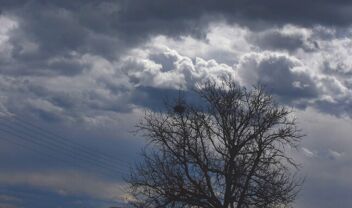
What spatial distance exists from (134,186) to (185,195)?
8.61 ft

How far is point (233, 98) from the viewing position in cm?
3544

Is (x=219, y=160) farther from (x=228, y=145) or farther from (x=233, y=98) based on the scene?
(x=233, y=98)

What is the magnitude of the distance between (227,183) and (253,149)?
194 cm

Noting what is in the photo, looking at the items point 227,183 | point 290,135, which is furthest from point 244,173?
point 290,135

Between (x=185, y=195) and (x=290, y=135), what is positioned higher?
(x=290, y=135)

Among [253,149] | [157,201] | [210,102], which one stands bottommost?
[157,201]

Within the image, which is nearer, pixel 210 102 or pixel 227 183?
pixel 227 183

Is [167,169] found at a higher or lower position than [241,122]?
lower

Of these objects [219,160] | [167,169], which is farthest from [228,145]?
[167,169]

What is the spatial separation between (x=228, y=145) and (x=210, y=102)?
7.96 ft

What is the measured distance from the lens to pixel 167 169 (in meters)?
34.3

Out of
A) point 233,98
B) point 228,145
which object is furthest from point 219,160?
point 233,98

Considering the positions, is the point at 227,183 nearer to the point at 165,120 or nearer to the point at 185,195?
the point at 185,195

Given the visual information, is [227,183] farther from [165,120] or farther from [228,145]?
[165,120]
